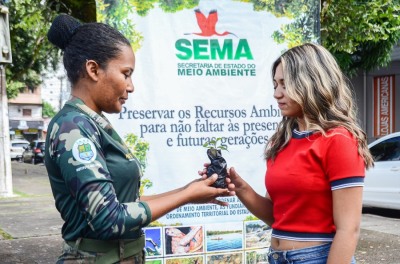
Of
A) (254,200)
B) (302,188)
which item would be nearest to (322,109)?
(302,188)

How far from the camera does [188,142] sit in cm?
379

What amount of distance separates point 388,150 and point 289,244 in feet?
27.4

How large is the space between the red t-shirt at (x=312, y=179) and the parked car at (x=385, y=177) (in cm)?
791

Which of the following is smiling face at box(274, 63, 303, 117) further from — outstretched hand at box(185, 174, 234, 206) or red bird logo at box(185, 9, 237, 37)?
red bird logo at box(185, 9, 237, 37)

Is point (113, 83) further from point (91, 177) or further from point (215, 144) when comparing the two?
point (215, 144)

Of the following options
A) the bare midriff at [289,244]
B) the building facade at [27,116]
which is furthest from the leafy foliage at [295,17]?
the building facade at [27,116]

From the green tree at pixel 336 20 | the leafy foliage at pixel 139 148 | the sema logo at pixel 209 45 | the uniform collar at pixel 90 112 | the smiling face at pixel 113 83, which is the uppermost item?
the green tree at pixel 336 20

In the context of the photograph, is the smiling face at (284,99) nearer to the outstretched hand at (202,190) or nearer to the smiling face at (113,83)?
the outstretched hand at (202,190)

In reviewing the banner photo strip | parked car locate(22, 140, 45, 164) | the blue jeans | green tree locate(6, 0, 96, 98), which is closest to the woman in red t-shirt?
the blue jeans

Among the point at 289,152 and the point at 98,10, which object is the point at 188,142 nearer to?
the point at 98,10

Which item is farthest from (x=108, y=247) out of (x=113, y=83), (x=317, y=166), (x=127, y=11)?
(x=127, y=11)

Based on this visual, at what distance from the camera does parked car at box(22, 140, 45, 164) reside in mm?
31728

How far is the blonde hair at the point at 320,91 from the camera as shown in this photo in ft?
7.02

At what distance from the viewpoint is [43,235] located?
746cm
